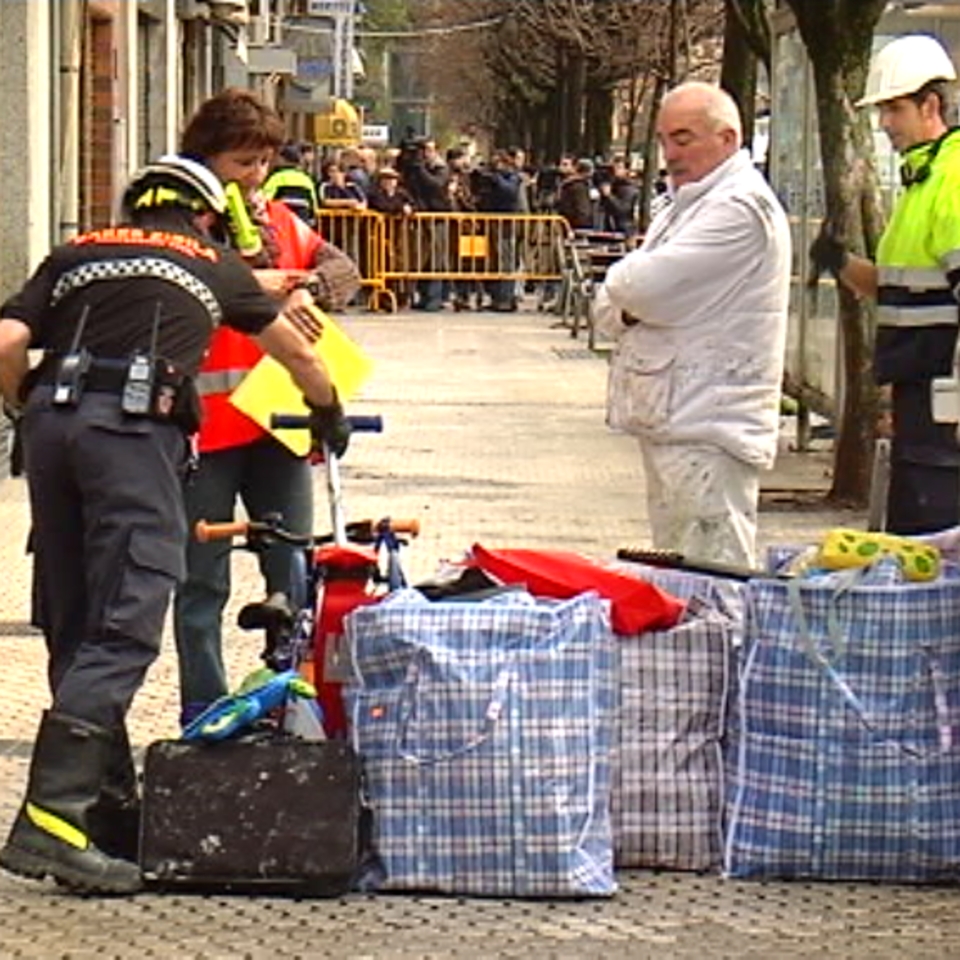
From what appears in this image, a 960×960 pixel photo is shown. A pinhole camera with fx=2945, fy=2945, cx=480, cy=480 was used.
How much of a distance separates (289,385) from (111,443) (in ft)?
3.74

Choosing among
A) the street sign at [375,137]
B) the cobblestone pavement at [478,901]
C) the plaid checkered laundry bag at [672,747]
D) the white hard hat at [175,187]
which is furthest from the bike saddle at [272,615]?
the street sign at [375,137]

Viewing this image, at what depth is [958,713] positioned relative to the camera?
22.9 ft

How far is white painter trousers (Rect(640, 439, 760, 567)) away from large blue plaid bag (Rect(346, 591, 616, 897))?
3.72ft

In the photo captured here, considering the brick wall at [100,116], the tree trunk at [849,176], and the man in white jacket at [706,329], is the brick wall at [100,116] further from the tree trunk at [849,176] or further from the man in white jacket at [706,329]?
the man in white jacket at [706,329]

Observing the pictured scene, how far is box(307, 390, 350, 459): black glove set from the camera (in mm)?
7242

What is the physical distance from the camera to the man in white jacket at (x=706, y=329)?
7.80 m

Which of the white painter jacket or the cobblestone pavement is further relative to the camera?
the white painter jacket

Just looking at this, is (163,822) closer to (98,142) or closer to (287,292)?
(287,292)

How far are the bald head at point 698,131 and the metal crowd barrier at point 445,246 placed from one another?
1023 inches

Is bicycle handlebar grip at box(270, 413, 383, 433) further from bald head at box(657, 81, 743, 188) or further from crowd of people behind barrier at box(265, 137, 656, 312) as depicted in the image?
crowd of people behind barrier at box(265, 137, 656, 312)

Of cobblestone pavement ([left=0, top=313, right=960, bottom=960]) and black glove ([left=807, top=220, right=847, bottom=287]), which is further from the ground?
black glove ([left=807, top=220, right=847, bottom=287])

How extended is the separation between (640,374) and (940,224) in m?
1.01

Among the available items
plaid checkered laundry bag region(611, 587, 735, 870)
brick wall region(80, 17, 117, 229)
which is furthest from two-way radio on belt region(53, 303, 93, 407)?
brick wall region(80, 17, 117, 229)

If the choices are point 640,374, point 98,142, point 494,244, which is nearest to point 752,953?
point 640,374
